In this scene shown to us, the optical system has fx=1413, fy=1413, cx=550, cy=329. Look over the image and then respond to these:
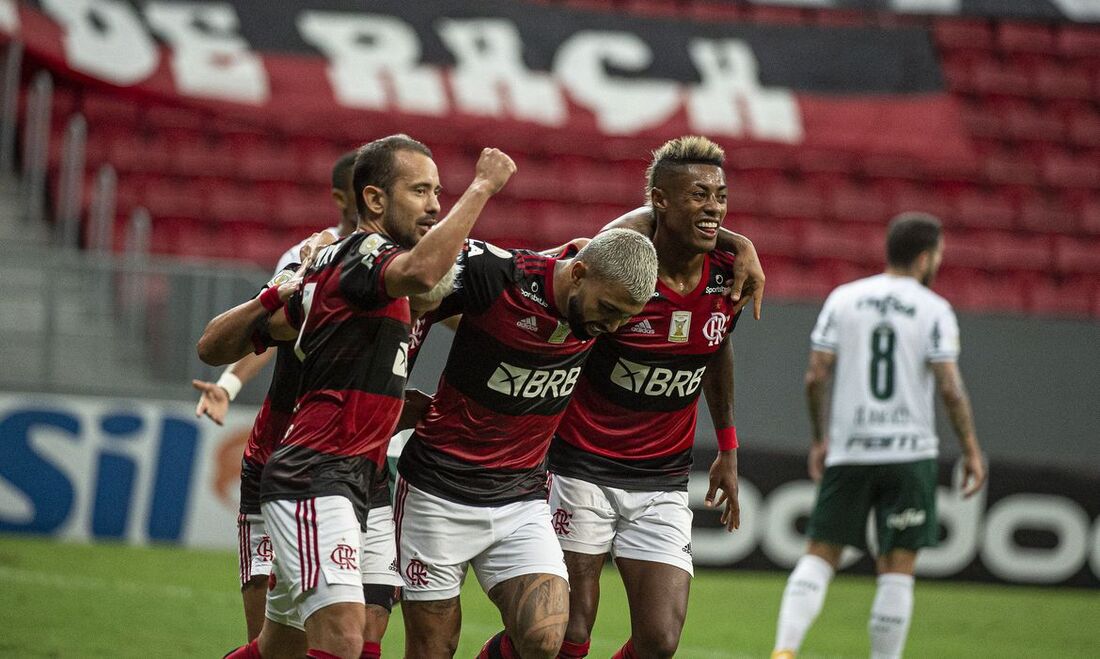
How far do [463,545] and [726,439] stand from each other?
1242 mm

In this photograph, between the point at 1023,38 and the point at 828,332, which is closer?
the point at 828,332

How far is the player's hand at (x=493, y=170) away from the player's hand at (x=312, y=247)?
1.85 feet

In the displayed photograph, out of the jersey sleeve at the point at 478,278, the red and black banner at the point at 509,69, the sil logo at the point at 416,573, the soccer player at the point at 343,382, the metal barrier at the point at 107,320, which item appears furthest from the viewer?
the red and black banner at the point at 509,69

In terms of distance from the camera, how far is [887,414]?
6500 millimetres

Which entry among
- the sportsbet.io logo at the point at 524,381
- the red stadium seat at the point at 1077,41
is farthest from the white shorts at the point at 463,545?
the red stadium seat at the point at 1077,41

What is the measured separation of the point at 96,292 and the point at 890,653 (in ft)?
19.5

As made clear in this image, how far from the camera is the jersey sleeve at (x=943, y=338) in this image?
6.47 metres

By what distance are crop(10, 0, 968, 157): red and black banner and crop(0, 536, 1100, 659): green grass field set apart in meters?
5.06

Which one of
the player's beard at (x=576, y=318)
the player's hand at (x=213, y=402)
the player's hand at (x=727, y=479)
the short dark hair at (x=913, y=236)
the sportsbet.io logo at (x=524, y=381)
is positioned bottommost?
the player's hand at (x=727, y=479)

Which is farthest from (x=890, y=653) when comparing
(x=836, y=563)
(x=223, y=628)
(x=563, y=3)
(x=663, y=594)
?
(x=563, y=3)

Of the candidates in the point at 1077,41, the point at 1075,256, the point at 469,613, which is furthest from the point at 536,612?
the point at 1077,41

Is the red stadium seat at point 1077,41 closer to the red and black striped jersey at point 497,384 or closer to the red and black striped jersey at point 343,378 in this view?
the red and black striped jersey at point 497,384

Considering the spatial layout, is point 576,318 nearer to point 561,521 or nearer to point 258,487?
point 561,521

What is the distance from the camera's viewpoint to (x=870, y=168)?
14.6 metres
